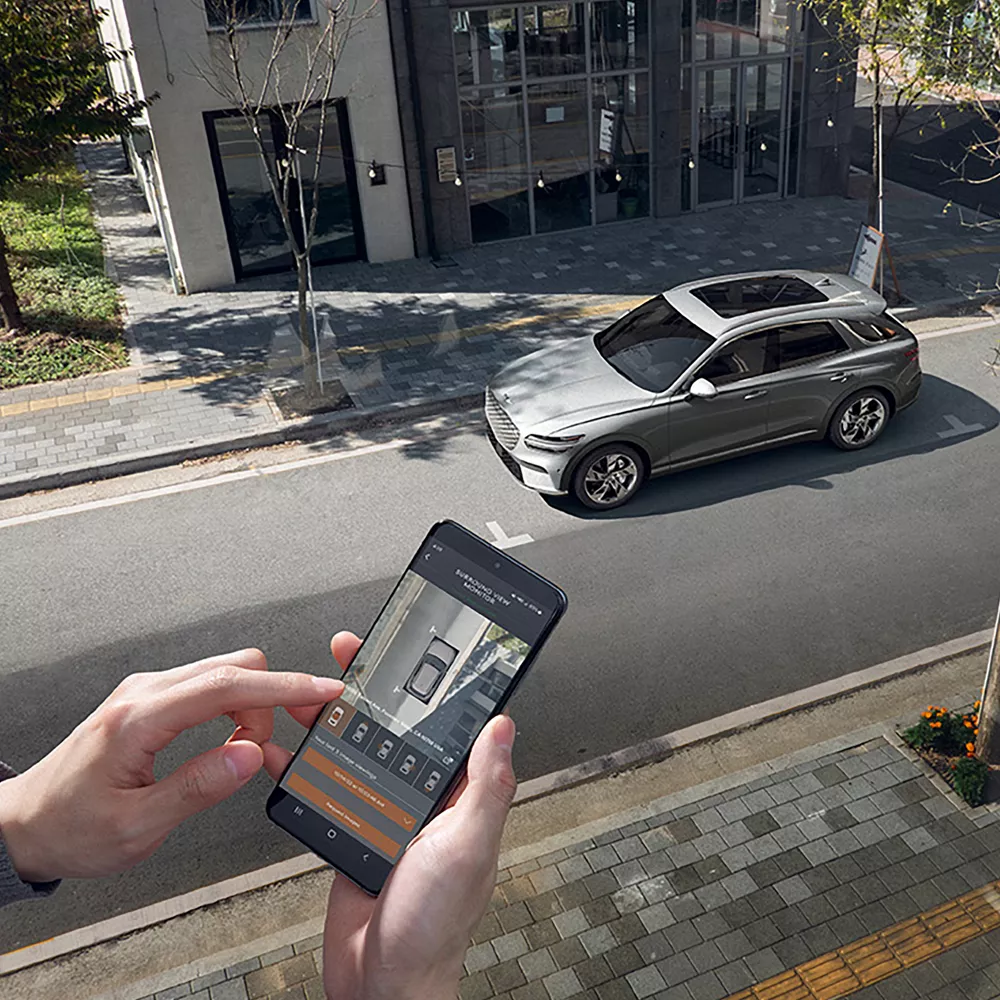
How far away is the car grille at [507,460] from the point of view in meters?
10.1

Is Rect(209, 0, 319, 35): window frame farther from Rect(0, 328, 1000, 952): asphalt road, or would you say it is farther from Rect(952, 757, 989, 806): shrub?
Rect(952, 757, 989, 806): shrub

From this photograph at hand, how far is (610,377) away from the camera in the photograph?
404 inches

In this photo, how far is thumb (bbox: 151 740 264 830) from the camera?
2602mm

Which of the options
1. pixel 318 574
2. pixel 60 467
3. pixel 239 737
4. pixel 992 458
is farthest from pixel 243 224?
pixel 239 737

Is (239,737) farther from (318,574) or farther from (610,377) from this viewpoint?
(610,377)

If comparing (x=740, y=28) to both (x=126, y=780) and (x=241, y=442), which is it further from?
(x=126, y=780)

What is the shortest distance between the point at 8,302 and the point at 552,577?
31.8 feet

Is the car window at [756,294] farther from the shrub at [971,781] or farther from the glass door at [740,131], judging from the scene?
the glass door at [740,131]

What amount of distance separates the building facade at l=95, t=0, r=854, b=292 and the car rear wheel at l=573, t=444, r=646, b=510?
8.78 meters

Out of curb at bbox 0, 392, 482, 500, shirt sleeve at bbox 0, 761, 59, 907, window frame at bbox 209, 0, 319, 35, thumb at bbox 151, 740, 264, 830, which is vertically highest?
window frame at bbox 209, 0, 319, 35

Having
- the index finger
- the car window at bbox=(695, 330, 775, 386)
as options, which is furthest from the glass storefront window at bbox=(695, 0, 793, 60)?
the index finger

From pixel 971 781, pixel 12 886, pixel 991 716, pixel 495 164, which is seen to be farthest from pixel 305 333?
pixel 12 886

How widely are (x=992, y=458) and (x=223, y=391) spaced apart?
9.14 metres

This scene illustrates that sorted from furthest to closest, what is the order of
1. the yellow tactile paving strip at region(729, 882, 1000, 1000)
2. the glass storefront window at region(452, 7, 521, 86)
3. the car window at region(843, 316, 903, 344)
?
the glass storefront window at region(452, 7, 521, 86), the car window at region(843, 316, 903, 344), the yellow tactile paving strip at region(729, 882, 1000, 1000)
